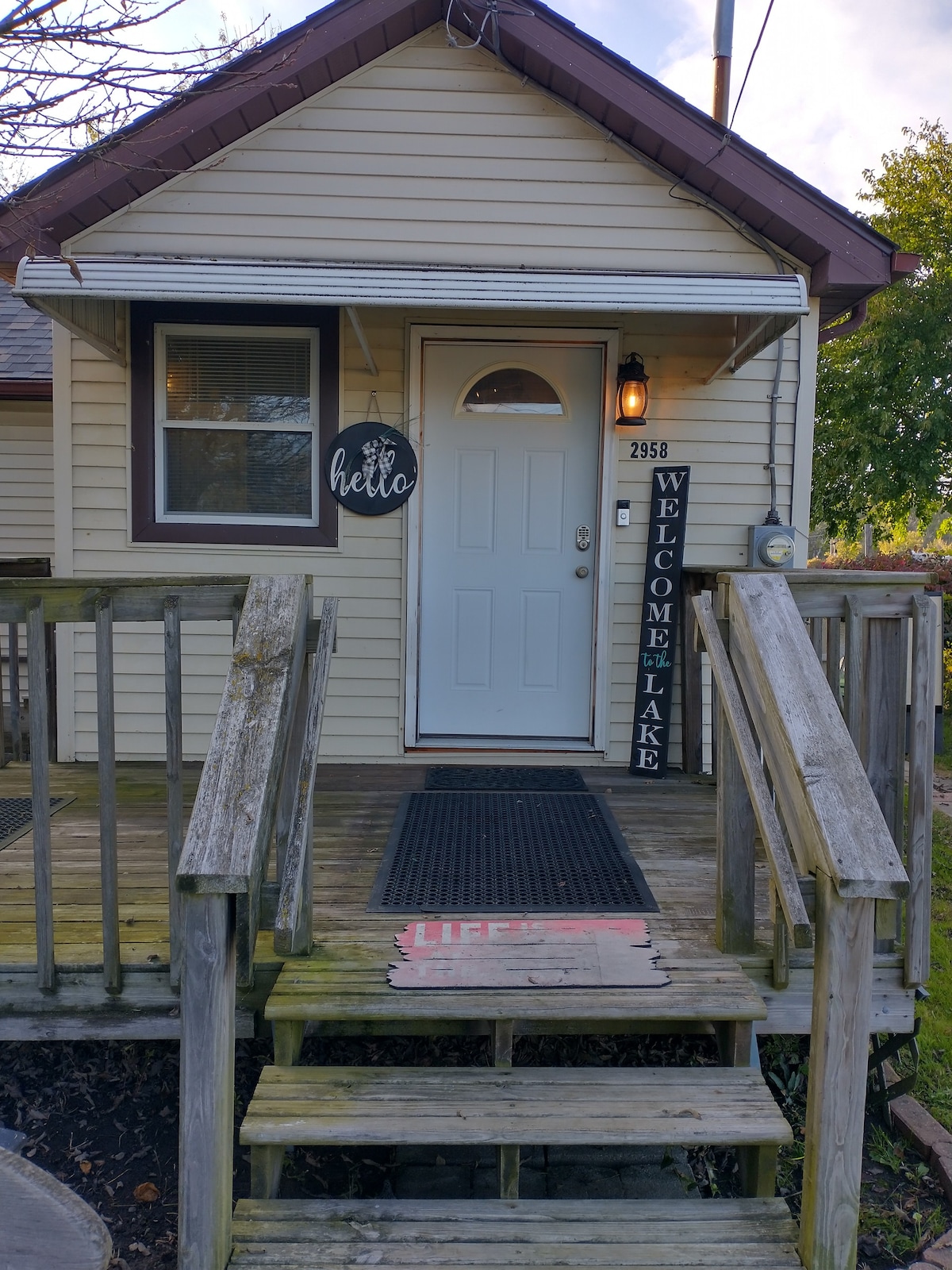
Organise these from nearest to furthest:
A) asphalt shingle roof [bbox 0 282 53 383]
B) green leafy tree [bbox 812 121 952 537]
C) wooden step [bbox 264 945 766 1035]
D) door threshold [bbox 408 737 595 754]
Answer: wooden step [bbox 264 945 766 1035]
door threshold [bbox 408 737 595 754]
asphalt shingle roof [bbox 0 282 53 383]
green leafy tree [bbox 812 121 952 537]

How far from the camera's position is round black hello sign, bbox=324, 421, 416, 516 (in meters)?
4.55

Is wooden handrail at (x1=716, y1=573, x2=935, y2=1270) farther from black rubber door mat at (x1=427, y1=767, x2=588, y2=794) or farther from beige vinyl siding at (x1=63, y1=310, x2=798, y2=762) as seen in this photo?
beige vinyl siding at (x1=63, y1=310, x2=798, y2=762)

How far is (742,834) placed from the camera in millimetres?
2471

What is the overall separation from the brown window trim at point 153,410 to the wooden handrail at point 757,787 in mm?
2523

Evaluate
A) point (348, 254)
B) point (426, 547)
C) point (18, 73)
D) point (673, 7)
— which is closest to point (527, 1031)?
point (426, 547)

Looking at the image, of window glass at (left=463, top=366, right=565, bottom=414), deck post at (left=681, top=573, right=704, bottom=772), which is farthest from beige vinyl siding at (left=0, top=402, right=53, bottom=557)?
deck post at (left=681, top=573, right=704, bottom=772)


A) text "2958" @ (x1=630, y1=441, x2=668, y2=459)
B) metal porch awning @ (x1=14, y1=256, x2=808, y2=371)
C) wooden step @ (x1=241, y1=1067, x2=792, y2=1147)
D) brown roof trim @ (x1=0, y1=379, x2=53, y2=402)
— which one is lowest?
wooden step @ (x1=241, y1=1067, x2=792, y2=1147)

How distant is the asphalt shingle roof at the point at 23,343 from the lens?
22.6 ft

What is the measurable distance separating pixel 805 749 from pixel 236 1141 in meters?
1.99

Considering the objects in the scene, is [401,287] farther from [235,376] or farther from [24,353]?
[24,353]

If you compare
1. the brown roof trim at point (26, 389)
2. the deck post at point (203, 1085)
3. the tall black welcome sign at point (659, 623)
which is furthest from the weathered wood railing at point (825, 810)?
the brown roof trim at point (26, 389)

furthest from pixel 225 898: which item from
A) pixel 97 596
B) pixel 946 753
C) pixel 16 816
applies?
pixel 946 753

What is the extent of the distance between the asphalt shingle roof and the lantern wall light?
13.9ft

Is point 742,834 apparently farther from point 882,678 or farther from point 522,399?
point 522,399
